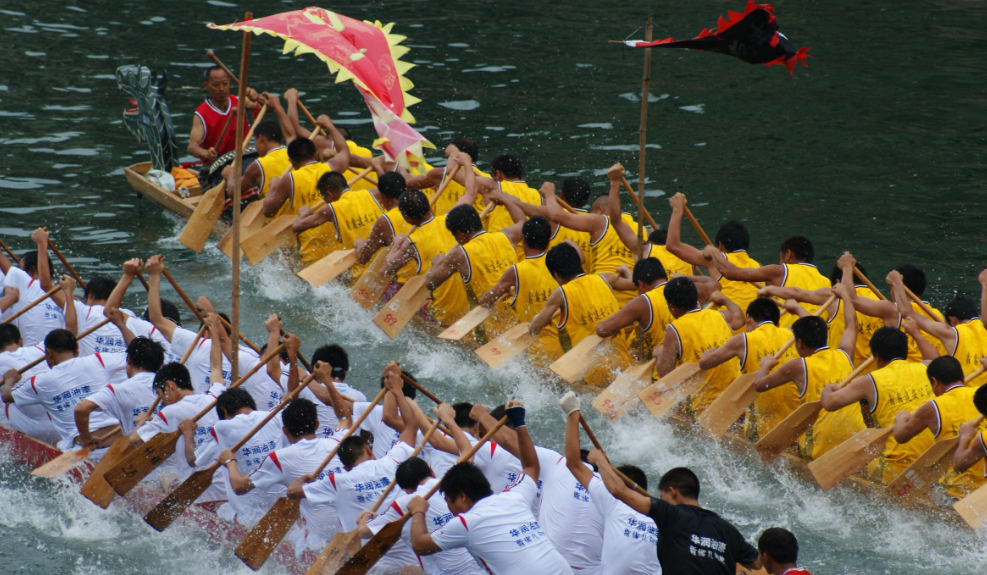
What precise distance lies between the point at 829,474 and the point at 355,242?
4990mm

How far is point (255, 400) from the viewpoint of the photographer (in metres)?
7.57

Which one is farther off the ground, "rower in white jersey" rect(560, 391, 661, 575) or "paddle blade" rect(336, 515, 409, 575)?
"rower in white jersey" rect(560, 391, 661, 575)

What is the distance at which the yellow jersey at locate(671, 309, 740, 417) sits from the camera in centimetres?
775

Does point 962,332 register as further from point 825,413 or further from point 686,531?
point 686,531

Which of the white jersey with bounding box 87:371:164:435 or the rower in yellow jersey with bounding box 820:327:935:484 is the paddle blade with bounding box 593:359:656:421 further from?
the white jersey with bounding box 87:371:164:435

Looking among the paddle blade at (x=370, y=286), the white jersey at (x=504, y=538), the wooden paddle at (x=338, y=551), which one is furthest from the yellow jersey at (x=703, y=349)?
the paddle blade at (x=370, y=286)

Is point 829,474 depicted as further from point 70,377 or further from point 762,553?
point 70,377

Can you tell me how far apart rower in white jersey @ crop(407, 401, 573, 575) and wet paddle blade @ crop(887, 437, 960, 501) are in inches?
98.6

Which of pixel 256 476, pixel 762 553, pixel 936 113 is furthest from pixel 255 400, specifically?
pixel 936 113

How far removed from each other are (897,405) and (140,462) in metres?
4.78

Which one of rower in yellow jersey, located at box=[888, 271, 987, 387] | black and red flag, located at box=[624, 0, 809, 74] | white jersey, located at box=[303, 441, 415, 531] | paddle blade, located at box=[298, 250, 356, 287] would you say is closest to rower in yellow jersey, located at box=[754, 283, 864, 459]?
rower in yellow jersey, located at box=[888, 271, 987, 387]

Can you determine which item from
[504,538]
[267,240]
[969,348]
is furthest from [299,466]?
[969,348]

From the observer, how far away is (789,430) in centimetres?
705

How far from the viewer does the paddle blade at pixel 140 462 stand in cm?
674
